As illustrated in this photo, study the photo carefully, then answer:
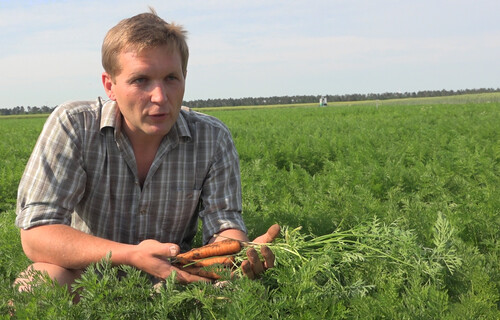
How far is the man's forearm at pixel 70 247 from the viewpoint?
2.96m

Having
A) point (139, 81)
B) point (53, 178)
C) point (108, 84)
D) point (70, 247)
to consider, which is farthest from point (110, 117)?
point (70, 247)

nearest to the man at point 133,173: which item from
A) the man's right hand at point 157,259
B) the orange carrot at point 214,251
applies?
the man's right hand at point 157,259

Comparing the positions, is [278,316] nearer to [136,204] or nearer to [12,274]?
[136,204]

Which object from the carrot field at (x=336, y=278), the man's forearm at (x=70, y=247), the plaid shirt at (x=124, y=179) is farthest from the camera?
the plaid shirt at (x=124, y=179)

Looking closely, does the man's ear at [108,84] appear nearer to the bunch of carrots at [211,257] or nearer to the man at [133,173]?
the man at [133,173]

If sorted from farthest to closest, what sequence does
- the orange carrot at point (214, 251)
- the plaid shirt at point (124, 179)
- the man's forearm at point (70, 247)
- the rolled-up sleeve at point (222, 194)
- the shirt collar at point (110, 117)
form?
1. the rolled-up sleeve at point (222, 194)
2. the shirt collar at point (110, 117)
3. the plaid shirt at point (124, 179)
4. the orange carrot at point (214, 251)
5. the man's forearm at point (70, 247)

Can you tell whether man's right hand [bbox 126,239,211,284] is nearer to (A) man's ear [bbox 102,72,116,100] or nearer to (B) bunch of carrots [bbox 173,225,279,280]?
(B) bunch of carrots [bbox 173,225,279,280]

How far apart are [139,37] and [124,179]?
3.06ft

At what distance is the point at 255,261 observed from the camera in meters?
2.88

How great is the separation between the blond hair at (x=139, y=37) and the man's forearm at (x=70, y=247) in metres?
0.98

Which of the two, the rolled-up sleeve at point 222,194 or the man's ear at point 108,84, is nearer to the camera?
the man's ear at point 108,84

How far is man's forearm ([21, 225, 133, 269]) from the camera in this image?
9.71 feet

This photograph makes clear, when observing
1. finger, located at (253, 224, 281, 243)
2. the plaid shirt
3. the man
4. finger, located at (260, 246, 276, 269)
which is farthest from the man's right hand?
the plaid shirt

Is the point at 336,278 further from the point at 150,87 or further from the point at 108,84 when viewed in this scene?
the point at 108,84
